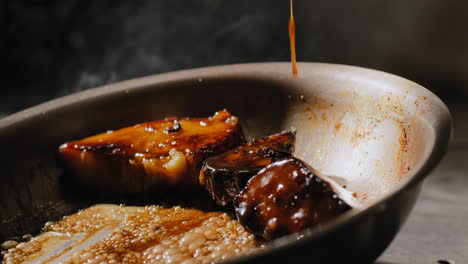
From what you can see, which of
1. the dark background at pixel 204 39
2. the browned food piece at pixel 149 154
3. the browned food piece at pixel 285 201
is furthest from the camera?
the dark background at pixel 204 39

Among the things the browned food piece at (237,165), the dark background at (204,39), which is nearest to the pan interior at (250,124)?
the browned food piece at (237,165)

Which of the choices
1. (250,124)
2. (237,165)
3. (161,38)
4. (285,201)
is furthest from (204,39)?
(285,201)

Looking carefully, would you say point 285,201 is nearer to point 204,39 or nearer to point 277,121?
point 277,121

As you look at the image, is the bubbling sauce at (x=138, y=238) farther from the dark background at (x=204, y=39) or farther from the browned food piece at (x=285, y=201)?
the dark background at (x=204, y=39)

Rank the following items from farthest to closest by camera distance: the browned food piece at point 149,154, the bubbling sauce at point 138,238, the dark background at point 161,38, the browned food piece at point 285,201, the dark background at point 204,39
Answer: the dark background at point 161,38, the dark background at point 204,39, the browned food piece at point 149,154, the bubbling sauce at point 138,238, the browned food piece at point 285,201

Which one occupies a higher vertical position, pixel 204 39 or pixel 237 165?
pixel 204 39

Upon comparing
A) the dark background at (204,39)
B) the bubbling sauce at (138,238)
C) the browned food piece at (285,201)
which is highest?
the dark background at (204,39)

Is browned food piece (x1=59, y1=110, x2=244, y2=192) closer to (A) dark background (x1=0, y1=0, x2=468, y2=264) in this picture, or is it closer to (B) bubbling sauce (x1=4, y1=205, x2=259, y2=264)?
(B) bubbling sauce (x1=4, y1=205, x2=259, y2=264)
